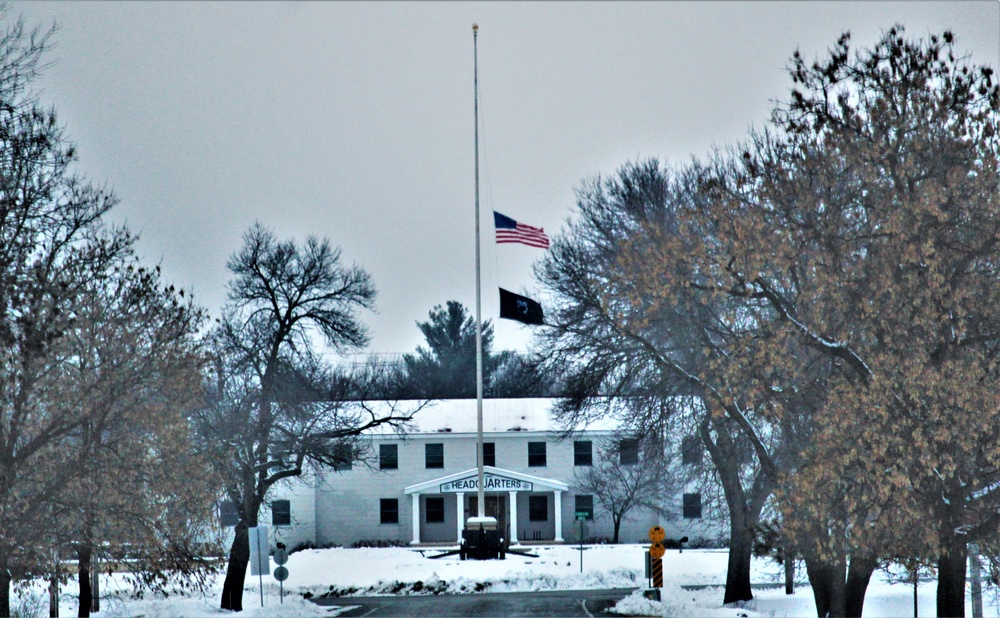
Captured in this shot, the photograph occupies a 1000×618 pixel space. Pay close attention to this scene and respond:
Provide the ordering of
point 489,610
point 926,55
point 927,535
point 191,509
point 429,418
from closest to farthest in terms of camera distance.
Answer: point 927,535
point 926,55
point 191,509
point 489,610
point 429,418

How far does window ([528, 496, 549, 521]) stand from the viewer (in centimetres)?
5919

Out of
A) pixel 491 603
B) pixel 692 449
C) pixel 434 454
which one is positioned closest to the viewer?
pixel 692 449

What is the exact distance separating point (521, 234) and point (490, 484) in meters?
26.2

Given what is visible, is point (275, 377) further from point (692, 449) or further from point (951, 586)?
point (951, 586)

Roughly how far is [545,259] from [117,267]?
1458 cm

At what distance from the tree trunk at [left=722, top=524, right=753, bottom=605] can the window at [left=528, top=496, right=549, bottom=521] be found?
28.5 meters

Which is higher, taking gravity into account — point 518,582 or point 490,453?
point 490,453

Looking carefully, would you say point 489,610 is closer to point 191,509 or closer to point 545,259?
point 545,259

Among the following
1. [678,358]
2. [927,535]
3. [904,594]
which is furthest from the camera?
[904,594]

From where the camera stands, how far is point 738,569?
3053 centimetres

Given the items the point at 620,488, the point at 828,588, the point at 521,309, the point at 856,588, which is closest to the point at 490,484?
the point at 620,488

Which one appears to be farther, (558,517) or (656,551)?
(558,517)

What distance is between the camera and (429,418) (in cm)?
6169

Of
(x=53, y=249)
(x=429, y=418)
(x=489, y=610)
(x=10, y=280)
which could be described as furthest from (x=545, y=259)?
(x=429, y=418)
